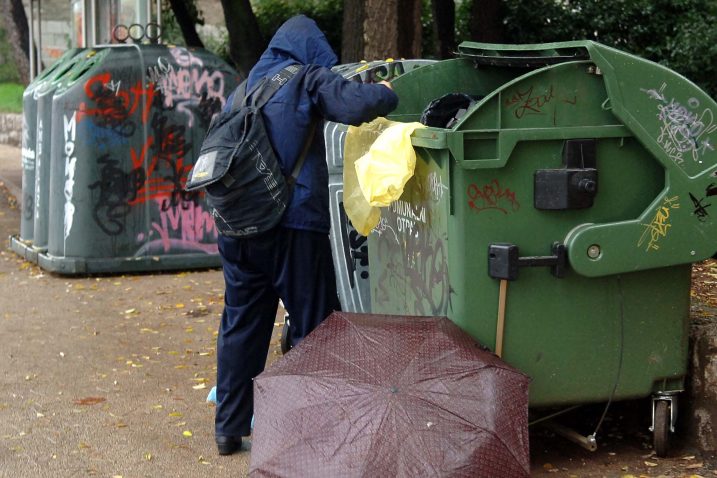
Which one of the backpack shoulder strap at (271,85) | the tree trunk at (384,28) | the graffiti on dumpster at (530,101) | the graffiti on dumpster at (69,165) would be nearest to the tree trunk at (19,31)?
the graffiti on dumpster at (69,165)

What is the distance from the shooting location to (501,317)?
13.2 ft

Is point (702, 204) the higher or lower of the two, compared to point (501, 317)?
higher

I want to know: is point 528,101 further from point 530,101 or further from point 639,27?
point 639,27

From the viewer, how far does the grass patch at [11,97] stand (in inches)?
932

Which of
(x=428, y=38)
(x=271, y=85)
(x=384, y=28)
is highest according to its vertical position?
(x=428, y=38)

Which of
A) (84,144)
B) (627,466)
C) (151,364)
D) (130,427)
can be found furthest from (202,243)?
(627,466)

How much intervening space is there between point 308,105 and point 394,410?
4.11 feet

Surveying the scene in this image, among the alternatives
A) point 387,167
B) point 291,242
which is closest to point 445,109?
point 387,167

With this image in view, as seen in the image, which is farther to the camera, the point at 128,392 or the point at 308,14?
the point at 308,14

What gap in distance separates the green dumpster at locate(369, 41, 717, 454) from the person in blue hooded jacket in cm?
38

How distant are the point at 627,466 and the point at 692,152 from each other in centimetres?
124

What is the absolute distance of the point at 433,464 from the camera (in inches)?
138

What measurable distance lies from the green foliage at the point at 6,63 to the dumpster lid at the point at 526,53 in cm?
2734

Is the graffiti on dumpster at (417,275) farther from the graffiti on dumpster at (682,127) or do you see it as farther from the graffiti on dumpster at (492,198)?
the graffiti on dumpster at (682,127)
